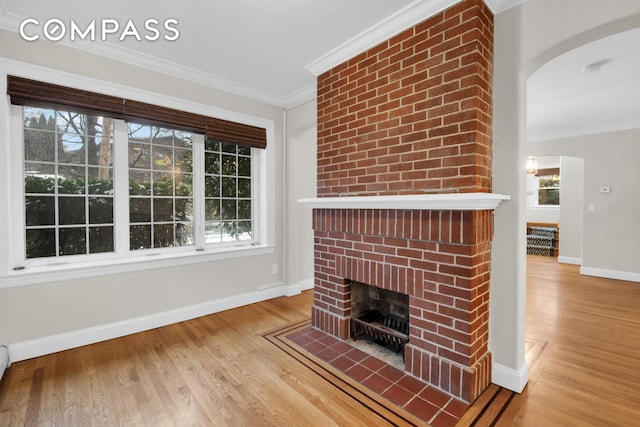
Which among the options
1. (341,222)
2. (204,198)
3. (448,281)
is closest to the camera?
(448,281)

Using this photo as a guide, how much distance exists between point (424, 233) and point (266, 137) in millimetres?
2472

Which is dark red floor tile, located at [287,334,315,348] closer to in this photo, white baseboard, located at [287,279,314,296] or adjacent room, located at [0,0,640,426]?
adjacent room, located at [0,0,640,426]

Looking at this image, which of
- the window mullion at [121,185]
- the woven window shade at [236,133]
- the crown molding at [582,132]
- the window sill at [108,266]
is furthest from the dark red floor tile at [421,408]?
the crown molding at [582,132]

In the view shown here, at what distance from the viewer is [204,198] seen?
3.32 metres

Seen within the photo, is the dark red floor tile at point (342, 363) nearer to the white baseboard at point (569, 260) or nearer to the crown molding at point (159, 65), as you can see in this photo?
the crown molding at point (159, 65)

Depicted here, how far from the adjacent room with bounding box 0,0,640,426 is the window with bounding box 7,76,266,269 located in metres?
0.02

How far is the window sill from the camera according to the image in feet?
7.54

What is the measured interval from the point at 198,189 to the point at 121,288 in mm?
1213

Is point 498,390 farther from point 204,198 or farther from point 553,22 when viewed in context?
point 204,198

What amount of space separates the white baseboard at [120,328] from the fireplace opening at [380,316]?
1457 mm

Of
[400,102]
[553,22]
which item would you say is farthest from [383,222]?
[553,22]

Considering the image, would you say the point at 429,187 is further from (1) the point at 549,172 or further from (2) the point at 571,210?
(1) the point at 549,172

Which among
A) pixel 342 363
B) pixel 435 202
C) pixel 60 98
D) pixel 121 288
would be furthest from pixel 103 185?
pixel 435 202

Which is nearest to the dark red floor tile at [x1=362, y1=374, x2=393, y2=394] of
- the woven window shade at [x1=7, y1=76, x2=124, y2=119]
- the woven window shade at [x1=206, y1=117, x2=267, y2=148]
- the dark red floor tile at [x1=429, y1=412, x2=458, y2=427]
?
the dark red floor tile at [x1=429, y1=412, x2=458, y2=427]
